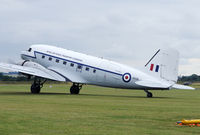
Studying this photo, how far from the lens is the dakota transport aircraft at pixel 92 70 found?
112 ft

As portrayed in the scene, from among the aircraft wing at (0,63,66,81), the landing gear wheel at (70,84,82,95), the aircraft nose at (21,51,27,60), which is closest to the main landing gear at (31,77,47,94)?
the aircraft wing at (0,63,66,81)

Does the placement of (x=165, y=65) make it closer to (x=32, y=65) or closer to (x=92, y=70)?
(x=92, y=70)

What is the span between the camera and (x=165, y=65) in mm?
34094

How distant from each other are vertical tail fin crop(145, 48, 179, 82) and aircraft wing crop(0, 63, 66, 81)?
9.19 m

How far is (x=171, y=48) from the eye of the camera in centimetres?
3438

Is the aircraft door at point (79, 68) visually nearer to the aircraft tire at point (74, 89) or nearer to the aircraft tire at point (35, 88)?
the aircraft tire at point (74, 89)

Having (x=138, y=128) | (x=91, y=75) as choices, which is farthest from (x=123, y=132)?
(x=91, y=75)

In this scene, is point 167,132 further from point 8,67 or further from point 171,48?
point 8,67

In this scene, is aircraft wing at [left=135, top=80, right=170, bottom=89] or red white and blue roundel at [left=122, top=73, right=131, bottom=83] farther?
red white and blue roundel at [left=122, top=73, right=131, bottom=83]

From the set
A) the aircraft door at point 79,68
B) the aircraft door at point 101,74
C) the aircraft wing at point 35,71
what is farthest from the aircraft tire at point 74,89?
the aircraft door at point 101,74

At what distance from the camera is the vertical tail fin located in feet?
111

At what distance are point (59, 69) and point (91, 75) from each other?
12.3ft

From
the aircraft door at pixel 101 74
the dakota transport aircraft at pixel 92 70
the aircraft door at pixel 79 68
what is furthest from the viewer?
the aircraft door at pixel 79 68

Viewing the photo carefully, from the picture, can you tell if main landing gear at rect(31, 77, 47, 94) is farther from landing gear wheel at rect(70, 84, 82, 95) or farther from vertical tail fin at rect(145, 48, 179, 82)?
vertical tail fin at rect(145, 48, 179, 82)
